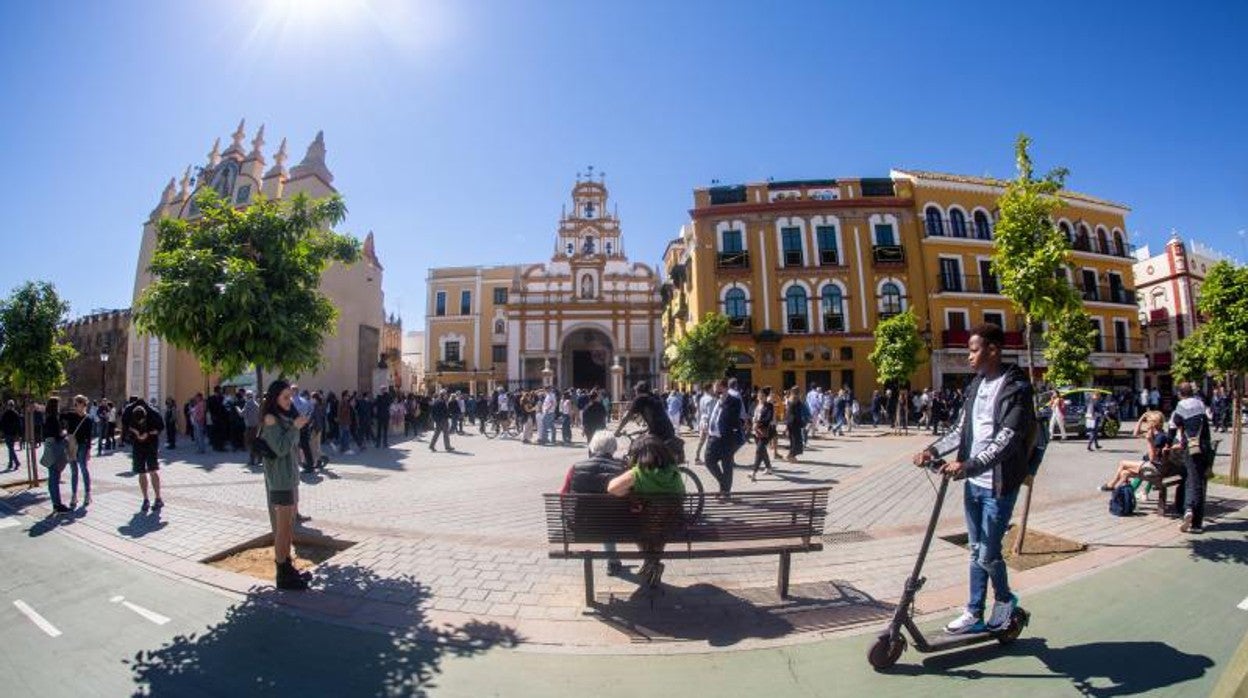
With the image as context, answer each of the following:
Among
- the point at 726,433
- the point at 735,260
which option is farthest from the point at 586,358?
→ the point at 726,433

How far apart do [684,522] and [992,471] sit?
2059 mm

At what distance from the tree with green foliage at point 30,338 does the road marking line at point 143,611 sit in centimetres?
1000

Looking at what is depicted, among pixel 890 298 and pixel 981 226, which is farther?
pixel 981 226

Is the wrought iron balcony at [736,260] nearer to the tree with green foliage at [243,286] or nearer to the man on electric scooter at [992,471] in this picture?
the tree with green foliage at [243,286]

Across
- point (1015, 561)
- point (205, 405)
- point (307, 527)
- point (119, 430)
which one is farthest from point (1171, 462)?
point (119, 430)

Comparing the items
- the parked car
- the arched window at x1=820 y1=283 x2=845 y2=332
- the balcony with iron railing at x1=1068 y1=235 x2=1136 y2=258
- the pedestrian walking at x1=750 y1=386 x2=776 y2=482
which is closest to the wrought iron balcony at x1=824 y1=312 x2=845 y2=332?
the arched window at x1=820 y1=283 x2=845 y2=332

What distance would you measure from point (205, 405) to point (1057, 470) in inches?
858

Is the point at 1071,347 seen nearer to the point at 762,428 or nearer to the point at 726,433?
the point at 762,428

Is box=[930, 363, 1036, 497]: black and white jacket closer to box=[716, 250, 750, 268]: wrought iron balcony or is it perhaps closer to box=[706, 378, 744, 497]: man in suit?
box=[706, 378, 744, 497]: man in suit

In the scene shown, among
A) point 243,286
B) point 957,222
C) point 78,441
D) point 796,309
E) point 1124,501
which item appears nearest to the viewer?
point 243,286

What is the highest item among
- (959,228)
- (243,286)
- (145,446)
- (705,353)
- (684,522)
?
(959,228)

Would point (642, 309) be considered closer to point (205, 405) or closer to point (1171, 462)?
point (205, 405)

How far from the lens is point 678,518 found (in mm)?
3855

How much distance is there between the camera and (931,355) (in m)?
26.9
